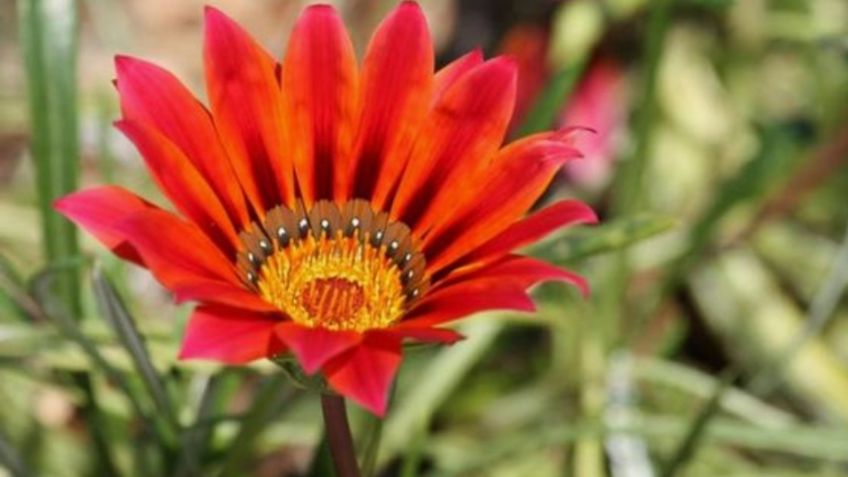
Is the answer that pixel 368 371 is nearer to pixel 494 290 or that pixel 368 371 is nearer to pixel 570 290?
pixel 494 290

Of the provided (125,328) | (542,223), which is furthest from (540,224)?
(125,328)

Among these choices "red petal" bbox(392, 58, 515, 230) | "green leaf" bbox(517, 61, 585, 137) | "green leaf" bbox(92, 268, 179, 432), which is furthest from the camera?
"green leaf" bbox(517, 61, 585, 137)

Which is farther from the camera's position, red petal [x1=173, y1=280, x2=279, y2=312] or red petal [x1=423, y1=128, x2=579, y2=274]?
red petal [x1=423, y1=128, x2=579, y2=274]

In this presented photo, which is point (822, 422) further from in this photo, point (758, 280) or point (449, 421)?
point (449, 421)

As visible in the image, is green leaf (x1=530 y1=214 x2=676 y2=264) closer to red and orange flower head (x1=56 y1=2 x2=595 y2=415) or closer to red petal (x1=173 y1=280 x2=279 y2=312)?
red and orange flower head (x1=56 y1=2 x2=595 y2=415)

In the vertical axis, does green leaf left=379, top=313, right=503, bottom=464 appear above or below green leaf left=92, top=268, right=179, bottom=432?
below

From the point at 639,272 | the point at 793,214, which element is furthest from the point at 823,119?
the point at 639,272

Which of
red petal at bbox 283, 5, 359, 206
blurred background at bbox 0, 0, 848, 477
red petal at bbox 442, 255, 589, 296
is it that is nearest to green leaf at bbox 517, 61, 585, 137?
blurred background at bbox 0, 0, 848, 477
